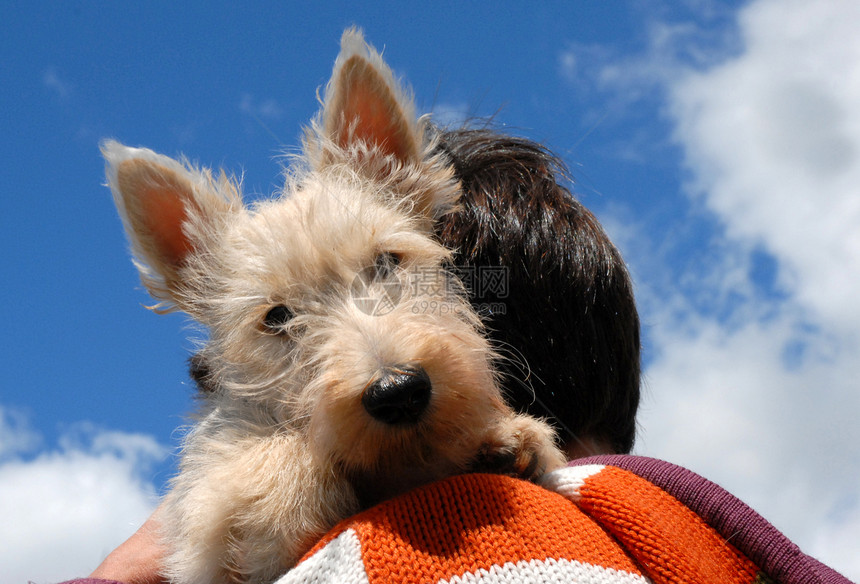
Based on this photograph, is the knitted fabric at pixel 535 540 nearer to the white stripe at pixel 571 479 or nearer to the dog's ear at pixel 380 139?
the white stripe at pixel 571 479

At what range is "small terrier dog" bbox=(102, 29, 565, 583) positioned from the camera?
2.74m

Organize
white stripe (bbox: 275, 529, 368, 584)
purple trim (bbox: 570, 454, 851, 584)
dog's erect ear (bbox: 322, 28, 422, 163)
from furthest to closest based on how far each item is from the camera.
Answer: dog's erect ear (bbox: 322, 28, 422, 163) < purple trim (bbox: 570, 454, 851, 584) < white stripe (bbox: 275, 529, 368, 584)

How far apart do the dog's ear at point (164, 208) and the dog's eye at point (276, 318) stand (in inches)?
28.8

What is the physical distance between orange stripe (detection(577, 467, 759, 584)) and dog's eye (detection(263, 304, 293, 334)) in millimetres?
1588

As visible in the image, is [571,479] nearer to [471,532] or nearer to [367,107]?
[471,532]

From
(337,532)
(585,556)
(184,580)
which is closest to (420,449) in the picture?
(337,532)

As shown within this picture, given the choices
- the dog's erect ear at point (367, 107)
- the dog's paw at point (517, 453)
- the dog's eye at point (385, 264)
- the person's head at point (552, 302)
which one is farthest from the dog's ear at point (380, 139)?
the dog's paw at point (517, 453)

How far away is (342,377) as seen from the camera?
2.73 metres

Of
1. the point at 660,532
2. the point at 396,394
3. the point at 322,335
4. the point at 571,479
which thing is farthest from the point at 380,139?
the point at 660,532

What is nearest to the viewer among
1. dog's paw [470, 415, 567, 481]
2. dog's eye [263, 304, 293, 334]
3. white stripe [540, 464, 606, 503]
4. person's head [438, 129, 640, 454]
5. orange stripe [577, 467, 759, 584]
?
orange stripe [577, 467, 759, 584]

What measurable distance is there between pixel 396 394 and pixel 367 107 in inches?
71.1

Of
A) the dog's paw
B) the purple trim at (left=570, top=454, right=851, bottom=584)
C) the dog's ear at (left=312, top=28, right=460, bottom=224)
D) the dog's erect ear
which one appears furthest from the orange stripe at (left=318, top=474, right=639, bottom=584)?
the dog's erect ear

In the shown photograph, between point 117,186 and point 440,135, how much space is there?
6.00 feet

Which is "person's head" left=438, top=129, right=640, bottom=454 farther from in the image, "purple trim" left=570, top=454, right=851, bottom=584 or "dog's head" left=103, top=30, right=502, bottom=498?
"purple trim" left=570, top=454, right=851, bottom=584
